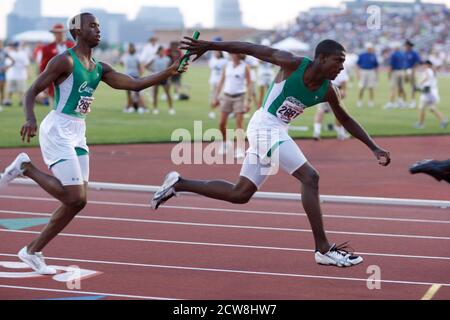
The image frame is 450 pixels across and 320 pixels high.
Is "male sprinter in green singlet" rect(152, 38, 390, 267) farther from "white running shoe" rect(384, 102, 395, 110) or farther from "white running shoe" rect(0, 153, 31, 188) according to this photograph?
"white running shoe" rect(384, 102, 395, 110)

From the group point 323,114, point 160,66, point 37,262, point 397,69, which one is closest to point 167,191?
point 37,262

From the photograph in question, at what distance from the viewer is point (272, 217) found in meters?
10.6

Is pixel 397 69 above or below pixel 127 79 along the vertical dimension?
below

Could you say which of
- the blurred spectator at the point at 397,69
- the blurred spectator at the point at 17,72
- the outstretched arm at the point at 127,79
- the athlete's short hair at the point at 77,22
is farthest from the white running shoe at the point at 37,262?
the blurred spectator at the point at 397,69

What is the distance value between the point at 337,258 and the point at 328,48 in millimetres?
1779

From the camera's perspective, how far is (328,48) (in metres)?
7.72

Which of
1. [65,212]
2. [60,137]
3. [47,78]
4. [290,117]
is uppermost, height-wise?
[47,78]

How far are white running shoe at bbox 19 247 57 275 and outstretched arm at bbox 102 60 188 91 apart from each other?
1.61 metres

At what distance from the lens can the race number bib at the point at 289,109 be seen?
26.1ft

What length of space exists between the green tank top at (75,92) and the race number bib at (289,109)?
167 cm

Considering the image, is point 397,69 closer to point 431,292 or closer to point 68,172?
point 431,292

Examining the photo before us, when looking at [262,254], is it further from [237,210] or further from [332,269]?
[237,210]

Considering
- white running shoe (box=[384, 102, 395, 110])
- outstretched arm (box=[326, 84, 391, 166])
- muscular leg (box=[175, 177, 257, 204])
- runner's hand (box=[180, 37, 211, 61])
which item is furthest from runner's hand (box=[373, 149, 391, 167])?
white running shoe (box=[384, 102, 395, 110])

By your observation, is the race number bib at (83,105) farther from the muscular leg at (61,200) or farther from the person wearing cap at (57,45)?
the person wearing cap at (57,45)
